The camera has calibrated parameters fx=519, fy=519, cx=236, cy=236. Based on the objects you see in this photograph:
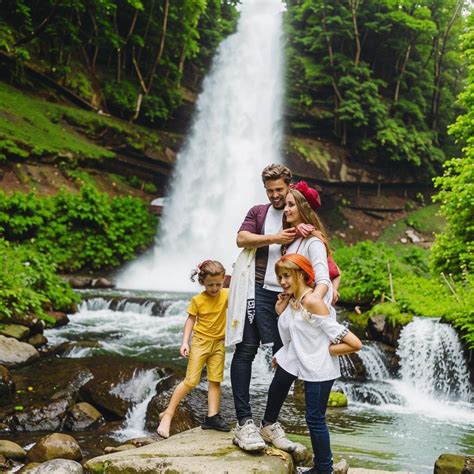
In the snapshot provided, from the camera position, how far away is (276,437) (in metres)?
3.60

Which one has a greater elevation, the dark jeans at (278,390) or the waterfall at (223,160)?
the waterfall at (223,160)

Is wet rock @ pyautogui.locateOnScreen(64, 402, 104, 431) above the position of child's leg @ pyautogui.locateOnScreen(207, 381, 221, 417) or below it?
below

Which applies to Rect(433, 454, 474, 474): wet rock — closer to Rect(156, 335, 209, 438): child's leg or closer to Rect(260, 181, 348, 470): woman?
Rect(260, 181, 348, 470): woman

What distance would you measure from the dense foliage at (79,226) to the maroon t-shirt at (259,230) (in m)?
12.3

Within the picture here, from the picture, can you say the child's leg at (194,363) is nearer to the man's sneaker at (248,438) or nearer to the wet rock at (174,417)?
the man's sneaker at (248,438)

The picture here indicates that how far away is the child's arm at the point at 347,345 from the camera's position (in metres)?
3.17

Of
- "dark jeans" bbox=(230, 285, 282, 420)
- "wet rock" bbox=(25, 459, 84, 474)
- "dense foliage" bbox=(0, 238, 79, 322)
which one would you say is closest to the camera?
"dark jeans" bbox=(230, 285, 282, 420)

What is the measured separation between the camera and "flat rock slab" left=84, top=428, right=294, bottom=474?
3.21 meters

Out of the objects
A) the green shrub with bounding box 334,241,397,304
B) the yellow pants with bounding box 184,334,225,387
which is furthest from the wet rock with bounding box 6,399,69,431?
the green shrub with bounding box 334,241,397,304

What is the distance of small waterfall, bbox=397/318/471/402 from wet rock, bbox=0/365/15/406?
6.31 meters

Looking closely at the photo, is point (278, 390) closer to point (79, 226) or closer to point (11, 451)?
point (11, 451)

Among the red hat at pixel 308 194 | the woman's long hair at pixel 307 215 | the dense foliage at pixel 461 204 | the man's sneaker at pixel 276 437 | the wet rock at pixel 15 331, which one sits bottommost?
the man's sneaker at pixel 276 437

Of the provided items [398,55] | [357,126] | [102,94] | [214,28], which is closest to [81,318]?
[102,94]

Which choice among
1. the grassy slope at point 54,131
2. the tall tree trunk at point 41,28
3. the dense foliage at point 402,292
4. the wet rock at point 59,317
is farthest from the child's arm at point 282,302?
the tall tree trunk at point 41,28
